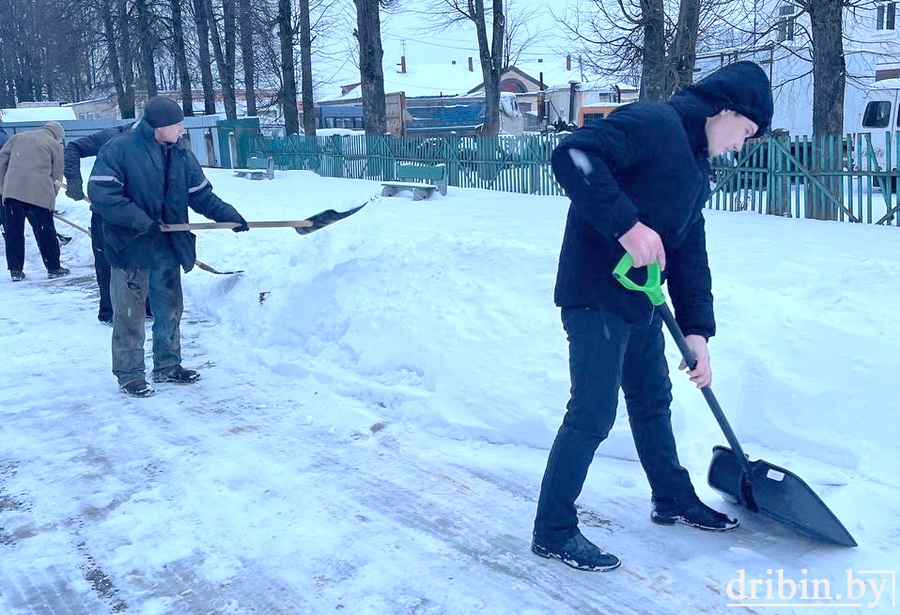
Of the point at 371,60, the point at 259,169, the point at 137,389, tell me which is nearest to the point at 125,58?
the point at 259,169

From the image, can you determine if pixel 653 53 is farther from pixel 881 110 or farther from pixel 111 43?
pixel 111 43

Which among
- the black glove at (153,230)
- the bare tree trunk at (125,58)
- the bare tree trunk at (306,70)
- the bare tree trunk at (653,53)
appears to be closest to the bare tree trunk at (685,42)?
the bare tree trunk at (653,53)

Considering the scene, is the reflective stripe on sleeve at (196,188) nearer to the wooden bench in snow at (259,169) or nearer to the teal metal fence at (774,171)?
the teal metal fence at (774,171)

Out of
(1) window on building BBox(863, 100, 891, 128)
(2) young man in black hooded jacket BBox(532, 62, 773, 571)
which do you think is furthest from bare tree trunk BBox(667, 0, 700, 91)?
(2) young man in black hooded jacket BBox(532, 62, 773, 571)

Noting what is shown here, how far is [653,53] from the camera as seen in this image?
1464cm

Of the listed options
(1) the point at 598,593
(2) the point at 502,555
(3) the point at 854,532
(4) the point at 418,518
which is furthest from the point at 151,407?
(3) the point at 854,532

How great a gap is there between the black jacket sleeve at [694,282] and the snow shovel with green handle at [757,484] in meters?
0.12

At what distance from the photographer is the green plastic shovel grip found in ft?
9.20

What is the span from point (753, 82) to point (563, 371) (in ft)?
7.08

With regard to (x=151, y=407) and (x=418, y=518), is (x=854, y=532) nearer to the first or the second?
(x=418, y=518)

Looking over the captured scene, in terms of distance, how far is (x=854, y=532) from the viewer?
3.26 meters

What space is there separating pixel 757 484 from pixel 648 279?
989 millimetres

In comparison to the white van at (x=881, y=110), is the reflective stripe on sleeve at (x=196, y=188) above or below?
below

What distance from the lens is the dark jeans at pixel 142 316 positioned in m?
5.39
